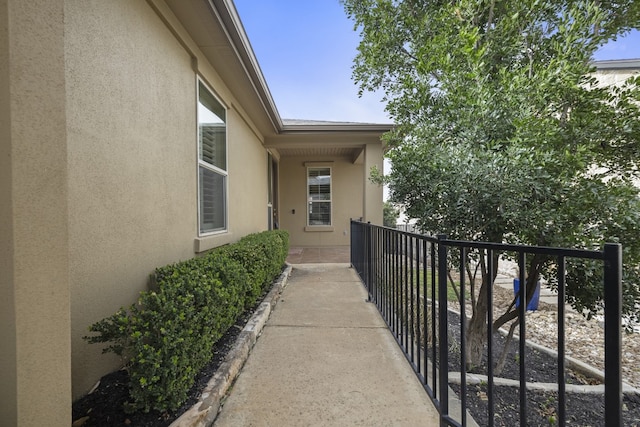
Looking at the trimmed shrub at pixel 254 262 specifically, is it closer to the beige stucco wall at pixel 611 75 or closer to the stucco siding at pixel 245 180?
the stucco siding at pixel 245 180

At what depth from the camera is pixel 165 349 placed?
1.42m

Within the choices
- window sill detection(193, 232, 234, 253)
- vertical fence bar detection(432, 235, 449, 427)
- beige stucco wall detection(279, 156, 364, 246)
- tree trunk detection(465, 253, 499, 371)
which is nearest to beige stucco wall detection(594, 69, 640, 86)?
tree trunk detection(465, 253, 499, 371)

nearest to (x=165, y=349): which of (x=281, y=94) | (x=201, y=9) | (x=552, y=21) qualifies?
(x=201, y=9)

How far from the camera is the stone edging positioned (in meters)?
1.50

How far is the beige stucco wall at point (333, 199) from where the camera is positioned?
9078 millimetres

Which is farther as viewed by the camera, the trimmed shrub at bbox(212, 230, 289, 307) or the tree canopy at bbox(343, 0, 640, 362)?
the trimmed shrub at bbox(212, 230, 289, 307)

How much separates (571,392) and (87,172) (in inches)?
154

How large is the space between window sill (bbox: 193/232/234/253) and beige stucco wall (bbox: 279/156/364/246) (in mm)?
4859

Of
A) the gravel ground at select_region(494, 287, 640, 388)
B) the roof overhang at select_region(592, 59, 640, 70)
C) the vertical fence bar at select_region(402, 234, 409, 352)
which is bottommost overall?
the gravel ground at select_region(494, 287, 640, 388)

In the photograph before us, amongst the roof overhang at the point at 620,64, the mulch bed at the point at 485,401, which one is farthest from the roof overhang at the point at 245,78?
the roof overhang at the point at 620,64

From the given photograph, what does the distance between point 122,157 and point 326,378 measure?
82.2 inches

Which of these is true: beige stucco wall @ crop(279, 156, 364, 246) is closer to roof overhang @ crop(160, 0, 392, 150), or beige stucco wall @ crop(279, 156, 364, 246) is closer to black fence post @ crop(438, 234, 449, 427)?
roof overhang @ crop(160, 0, 392, 150)

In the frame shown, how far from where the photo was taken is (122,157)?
204 centimetres

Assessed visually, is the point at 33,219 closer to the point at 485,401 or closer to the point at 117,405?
the point at 117,405
